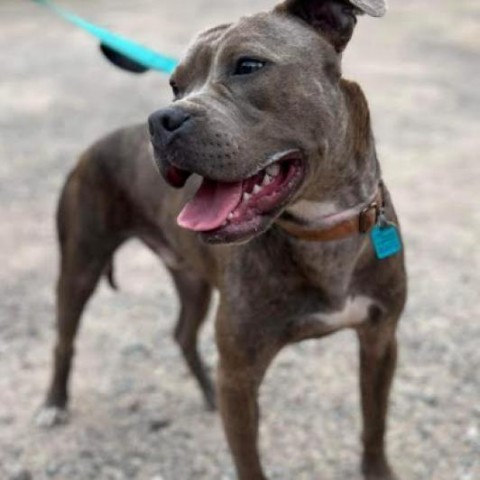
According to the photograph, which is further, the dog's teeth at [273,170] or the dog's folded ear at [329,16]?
the dog's folded ear at [329,16]

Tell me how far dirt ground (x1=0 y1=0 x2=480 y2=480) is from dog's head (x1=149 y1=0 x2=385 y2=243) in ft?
5.49

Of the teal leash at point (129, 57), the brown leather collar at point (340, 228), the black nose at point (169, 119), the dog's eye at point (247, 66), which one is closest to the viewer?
the black nose at point (169, 119)

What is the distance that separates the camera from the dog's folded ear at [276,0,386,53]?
2.81m

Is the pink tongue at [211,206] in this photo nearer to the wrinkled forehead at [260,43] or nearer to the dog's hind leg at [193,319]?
the wrinkled forehead at [260,43]

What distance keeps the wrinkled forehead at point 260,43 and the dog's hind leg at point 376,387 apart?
1067 millimetres

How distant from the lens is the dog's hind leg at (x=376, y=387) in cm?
336

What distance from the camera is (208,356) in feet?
15.6

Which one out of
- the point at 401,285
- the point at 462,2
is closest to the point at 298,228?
the point at 401,285

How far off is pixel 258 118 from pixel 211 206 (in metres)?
0.29

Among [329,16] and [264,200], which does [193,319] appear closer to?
[264,200]

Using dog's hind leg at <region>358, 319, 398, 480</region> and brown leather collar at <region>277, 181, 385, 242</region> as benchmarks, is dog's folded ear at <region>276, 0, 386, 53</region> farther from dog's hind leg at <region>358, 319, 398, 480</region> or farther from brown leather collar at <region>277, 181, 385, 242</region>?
dog's hind leg at <region>358, 319, 398, 480</region>

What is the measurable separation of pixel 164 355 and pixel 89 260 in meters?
0.98

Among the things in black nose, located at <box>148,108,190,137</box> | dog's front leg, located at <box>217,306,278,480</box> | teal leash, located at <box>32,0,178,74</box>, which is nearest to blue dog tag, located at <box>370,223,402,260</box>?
dog's front leg, located at <box>217,306,278,480</box>

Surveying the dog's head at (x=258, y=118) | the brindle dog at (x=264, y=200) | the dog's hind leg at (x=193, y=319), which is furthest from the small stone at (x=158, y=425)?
the dog's head at (x=258, y=118)
